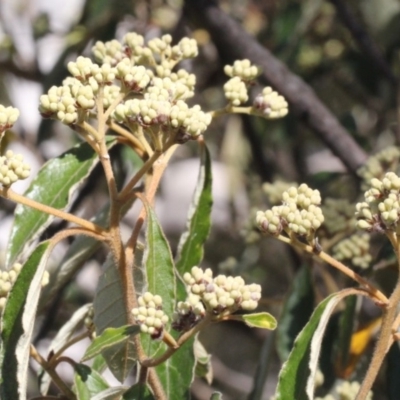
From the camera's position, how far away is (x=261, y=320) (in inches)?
43.1

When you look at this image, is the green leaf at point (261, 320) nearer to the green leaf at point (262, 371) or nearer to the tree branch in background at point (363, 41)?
the green leaf at point (262, 371)

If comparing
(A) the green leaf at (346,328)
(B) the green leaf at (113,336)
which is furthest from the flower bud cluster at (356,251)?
(B) the green leaf at (113,336)

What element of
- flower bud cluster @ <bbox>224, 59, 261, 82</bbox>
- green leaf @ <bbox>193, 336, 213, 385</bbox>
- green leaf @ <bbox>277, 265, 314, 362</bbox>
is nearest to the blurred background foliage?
green leaf @ <bbox>277, 265, 314, 362</bbox>

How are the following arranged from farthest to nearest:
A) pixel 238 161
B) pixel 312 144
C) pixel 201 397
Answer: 1. pixel 312 144
2. pixel 238 161
3. pixel 201 397

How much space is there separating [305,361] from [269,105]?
1.38ft

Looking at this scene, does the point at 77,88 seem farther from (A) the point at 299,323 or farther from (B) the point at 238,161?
(B) the point at 238,161

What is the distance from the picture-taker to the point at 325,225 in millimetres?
1717

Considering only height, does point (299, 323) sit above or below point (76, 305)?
above

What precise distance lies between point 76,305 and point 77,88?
178cm

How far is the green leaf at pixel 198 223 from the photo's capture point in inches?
55.1

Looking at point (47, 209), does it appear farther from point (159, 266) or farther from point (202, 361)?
point (202, 361)

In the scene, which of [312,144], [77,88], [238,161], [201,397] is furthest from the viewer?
[312,144]

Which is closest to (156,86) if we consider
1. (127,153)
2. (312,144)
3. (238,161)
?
(127,153)

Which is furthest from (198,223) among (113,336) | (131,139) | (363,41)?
(363,41)
